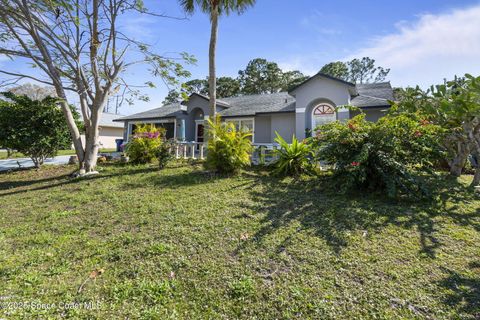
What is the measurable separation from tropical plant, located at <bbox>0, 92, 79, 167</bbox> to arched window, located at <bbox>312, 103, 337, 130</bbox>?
40.6 ft

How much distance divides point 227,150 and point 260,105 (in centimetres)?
982

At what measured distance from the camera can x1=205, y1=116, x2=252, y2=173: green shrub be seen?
24.3ft

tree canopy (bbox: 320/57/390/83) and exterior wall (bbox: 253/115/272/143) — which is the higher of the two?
tree canopy (bbox: 320/57/390/83)

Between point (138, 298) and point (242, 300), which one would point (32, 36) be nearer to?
point (138, 298)

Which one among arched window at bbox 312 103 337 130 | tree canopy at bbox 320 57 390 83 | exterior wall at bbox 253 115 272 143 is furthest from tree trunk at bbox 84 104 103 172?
tree canopy at bbox 320 57 390 83

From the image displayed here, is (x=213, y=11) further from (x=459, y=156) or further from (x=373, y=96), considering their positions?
(x=459, y=156)

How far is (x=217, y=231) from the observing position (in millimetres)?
3971

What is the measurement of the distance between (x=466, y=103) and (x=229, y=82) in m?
37.4

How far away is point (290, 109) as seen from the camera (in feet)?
46.1

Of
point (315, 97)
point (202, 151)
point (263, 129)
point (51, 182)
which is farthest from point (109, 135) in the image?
point (315, 97)

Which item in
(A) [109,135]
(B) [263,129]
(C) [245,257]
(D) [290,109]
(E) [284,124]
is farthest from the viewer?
(A) [109,135]

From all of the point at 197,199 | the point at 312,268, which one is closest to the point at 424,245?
the point at 312,268

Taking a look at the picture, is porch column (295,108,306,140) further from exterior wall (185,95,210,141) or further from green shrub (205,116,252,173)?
exterior wall (185,95,210,141)

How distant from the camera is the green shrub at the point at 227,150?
742 centimetres
